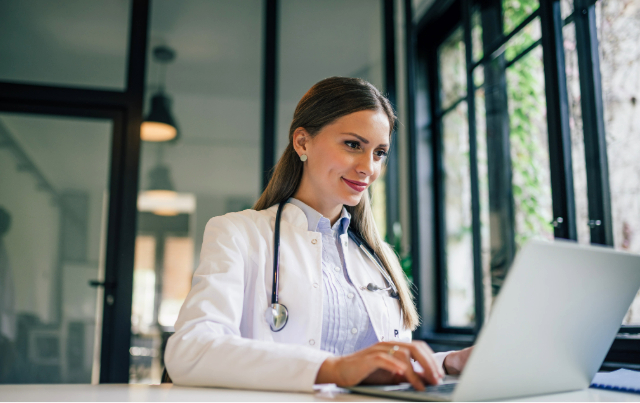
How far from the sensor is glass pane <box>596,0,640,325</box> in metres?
1.95

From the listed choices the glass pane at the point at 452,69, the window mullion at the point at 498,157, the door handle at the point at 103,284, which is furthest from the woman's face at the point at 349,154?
the door handle at the point at 103,284

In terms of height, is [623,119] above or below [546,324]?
above

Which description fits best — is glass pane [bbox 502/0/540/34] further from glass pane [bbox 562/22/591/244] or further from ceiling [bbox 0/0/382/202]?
ceiling [bbox 0/0/382/202]

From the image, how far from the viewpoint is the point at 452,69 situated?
3.58m

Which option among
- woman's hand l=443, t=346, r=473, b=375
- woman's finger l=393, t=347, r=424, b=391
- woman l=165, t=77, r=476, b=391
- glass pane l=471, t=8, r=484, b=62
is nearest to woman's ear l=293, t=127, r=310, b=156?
woman l=165, t=77, r=476, b=391

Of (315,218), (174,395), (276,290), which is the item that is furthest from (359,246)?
(174,395)

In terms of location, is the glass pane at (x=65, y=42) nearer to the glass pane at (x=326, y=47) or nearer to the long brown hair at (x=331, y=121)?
the glass pane at (x=326, y=47)

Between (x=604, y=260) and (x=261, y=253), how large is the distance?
71 centimetres

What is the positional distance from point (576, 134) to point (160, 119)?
2.66 meters

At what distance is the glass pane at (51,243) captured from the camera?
10.7 feet

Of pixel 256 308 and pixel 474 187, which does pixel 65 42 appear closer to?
pixel 474 187

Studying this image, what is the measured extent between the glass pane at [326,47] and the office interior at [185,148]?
0.04 ft

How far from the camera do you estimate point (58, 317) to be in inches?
131

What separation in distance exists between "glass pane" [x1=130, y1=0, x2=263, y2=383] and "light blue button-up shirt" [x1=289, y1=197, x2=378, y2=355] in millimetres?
2314
